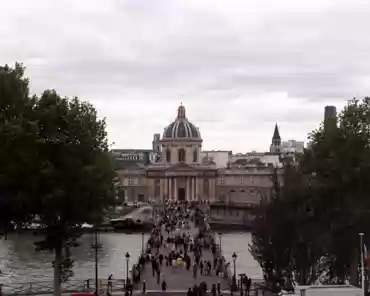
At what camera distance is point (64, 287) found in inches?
1610

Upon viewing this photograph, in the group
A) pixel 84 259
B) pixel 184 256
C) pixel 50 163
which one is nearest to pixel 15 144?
pixel 50 163

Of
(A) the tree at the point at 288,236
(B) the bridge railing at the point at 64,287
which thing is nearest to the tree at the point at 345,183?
(A) the tree at the point at 288,236

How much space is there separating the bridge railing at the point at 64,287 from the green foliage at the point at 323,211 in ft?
26.2

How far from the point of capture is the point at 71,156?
1127 inches

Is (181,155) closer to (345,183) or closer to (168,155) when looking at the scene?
(168,155)

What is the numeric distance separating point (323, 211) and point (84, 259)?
94.7 ft

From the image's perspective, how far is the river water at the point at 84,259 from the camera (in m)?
48.6

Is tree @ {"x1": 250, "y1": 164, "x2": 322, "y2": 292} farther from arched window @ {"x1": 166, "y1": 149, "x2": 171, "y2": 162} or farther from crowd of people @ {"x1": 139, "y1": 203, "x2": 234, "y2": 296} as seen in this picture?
arched window @ {"x1": 166, "y1": 149, "x2": 171, "y2": 162}

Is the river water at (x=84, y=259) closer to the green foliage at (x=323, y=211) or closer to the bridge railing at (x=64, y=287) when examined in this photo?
the bridge railing at (x=64, y=287)

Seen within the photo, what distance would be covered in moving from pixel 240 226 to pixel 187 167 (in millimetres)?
48507

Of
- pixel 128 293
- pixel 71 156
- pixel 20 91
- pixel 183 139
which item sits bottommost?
pixel 128 293

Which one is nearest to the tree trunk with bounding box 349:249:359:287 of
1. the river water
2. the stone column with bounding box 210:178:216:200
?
the river water

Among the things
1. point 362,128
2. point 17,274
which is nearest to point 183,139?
point 17,274

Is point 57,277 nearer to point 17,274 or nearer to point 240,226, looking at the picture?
point 17,274
